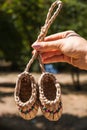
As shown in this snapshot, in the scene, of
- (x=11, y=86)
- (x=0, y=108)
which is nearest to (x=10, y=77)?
(x=11, y=86)

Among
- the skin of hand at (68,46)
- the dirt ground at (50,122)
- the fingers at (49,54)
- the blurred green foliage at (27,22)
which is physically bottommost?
the dirt ground at (50,122)

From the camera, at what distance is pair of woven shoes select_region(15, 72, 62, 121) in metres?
1.64

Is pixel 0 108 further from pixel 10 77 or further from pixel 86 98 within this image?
pixel 10 77

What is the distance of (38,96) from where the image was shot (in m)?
1.69

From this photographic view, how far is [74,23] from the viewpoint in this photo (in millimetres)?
9273

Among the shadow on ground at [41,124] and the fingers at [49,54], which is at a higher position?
the fingers at [49,54]

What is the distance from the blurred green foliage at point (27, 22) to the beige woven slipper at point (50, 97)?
6651 mm

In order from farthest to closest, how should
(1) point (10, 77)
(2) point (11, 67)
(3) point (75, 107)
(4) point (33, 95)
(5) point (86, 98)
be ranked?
(2) point (11, 67)
(1) point (10, 77)
(5) point (86, 98)
(3) point (75, 107)
(4) point (33, 95)

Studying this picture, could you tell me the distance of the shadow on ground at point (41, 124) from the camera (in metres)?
7.15

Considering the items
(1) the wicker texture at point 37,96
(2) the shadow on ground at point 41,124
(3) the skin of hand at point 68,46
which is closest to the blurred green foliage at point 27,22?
(2) the shadow on ground at point 41,124

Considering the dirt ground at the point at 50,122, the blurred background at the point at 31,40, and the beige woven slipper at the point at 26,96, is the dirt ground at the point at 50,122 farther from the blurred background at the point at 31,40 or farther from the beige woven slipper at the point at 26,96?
the beige woven slipper at the point at 26,96

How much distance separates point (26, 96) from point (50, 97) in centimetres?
10

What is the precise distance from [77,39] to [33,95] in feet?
1.17

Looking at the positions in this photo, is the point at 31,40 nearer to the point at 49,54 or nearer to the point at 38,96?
the point at 49,54
